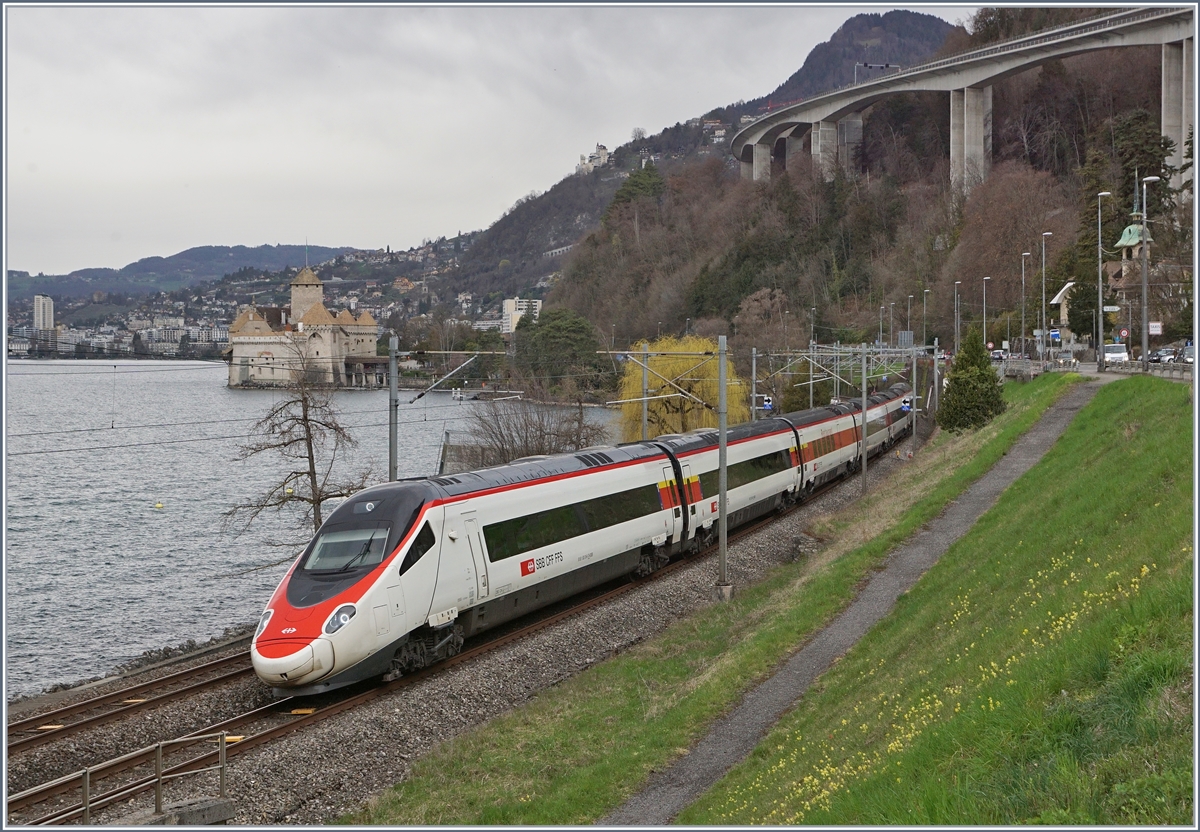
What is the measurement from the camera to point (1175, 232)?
60.5 metres

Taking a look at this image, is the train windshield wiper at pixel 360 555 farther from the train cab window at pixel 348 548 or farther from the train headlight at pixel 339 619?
the train headlight at pixel 339 619

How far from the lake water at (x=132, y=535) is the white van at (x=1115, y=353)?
109 ft

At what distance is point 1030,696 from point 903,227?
11555 centimetres

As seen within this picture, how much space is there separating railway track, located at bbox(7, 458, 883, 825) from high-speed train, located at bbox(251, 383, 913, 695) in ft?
1.28

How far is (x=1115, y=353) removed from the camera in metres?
58.4

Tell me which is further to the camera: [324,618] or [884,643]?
[884,643]

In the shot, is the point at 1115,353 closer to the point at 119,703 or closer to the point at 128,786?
the point at 119,703

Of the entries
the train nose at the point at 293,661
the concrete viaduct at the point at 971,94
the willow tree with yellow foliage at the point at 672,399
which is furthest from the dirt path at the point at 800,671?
the concrete viaduct at the point at 971,94

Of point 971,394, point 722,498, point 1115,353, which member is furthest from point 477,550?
point 1115,353

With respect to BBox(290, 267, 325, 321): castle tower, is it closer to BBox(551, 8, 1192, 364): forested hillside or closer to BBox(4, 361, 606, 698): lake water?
BBox(551, 8, 1192, 364): forested hillside

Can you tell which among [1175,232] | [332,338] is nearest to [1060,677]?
[1175,232]

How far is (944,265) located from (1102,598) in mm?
93610

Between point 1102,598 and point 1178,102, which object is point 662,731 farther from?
point 1178,102

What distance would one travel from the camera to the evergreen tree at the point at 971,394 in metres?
47.8
